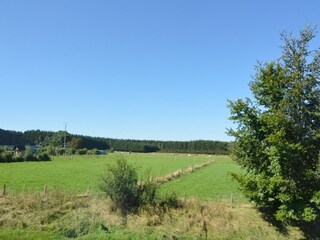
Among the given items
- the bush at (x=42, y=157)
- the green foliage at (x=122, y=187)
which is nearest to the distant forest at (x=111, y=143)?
the bush at (x=42, y=157)

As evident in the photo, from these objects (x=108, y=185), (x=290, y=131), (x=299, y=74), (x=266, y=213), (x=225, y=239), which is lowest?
(x=225, y=239)

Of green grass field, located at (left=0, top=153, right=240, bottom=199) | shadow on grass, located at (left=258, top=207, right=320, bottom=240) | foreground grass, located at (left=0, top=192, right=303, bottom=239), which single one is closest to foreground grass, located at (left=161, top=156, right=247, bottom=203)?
green grass field, located at (left=0, top=153, right=240, bottom=199)

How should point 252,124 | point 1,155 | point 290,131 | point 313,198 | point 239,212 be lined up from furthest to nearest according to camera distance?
point 1,155, point 239,212, point 252,124, point 290,131, point 313,198

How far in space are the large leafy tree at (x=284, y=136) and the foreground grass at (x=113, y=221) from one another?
180cm

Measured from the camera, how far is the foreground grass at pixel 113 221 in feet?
55.0

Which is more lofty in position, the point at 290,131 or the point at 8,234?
the point at 290,131

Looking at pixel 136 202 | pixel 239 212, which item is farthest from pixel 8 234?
pixel 239 212

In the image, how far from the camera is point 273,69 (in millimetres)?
18031

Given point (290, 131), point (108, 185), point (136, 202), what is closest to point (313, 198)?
point (290, 131)

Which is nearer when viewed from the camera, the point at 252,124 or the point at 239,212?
the point at 252,124

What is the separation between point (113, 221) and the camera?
17906 millimetres

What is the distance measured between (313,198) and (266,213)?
387 centimetres

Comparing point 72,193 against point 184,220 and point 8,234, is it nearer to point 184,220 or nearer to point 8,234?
point 8,234

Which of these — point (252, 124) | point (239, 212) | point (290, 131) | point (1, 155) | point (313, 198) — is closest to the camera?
point (313, 198)
